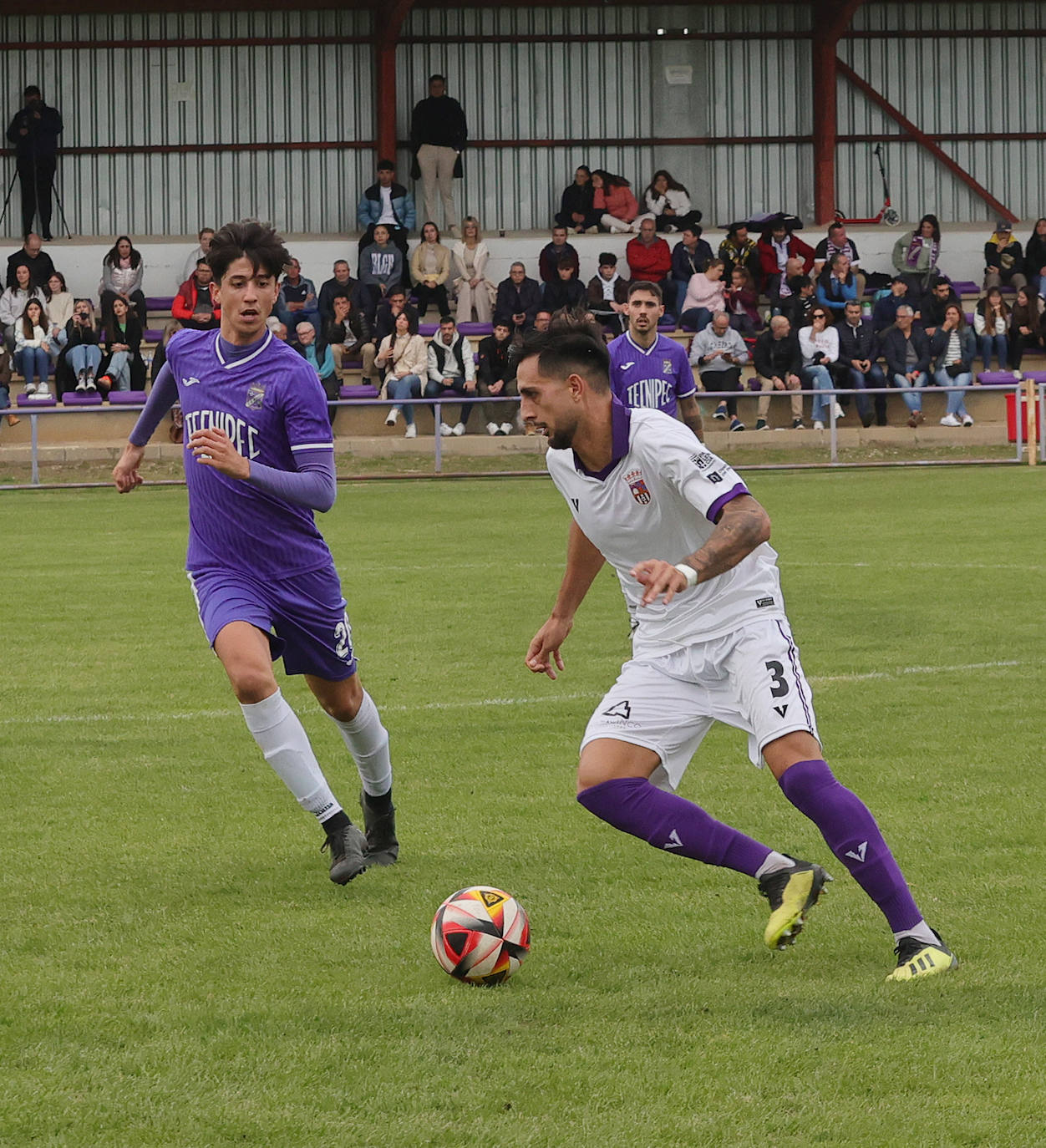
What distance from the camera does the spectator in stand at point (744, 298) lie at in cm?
2417

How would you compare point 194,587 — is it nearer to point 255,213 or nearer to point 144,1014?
point 144,1014

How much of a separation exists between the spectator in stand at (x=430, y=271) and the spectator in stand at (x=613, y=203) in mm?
3154

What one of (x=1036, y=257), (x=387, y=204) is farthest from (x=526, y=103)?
(x=1036, y=257)

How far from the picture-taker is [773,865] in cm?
438

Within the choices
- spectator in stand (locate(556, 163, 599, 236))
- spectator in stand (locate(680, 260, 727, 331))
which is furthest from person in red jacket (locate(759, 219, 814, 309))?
spectator in stand (locate(556, 163, 599, 236))

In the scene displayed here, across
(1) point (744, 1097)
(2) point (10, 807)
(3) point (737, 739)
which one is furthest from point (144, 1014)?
(3) point (737, 739)

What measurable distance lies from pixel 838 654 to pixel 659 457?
5.00 metres

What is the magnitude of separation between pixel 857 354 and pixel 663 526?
18973 mm

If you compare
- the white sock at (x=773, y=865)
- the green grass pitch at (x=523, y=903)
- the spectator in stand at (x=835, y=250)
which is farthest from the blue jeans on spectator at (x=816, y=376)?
the white sock at (x=773, y=865)

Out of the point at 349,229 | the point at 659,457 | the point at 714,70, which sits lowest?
the point at 659,457

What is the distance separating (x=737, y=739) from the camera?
23.7 ft

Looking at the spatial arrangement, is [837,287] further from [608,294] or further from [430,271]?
[430,271]

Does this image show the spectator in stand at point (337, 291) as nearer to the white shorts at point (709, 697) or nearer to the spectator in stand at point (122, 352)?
the spectator in stand at point (122, 352)

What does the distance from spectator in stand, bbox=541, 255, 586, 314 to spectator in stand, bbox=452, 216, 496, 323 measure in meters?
1.37
